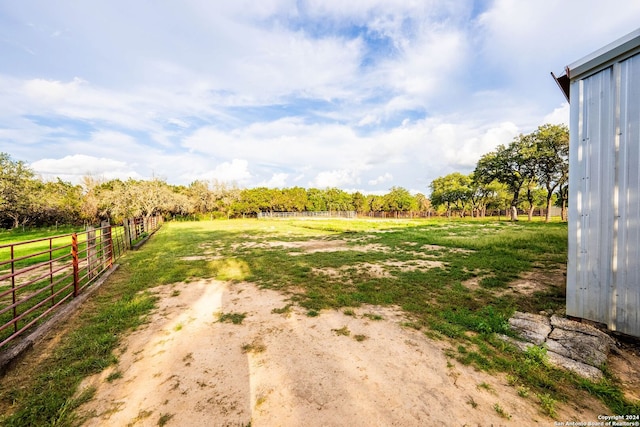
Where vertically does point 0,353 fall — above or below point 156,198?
below

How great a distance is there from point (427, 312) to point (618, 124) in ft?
11.9

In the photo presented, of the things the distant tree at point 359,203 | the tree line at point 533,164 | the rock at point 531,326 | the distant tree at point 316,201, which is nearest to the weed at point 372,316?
the rock at point 531,326

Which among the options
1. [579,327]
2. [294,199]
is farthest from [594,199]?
[294,199]

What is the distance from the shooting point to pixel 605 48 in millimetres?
3389

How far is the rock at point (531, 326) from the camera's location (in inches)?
130

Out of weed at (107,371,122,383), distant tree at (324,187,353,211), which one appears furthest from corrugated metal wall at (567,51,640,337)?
distant tree at (324,187,353,211)

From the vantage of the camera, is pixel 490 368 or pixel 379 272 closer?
pixel 490 368

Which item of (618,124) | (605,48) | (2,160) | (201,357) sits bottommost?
(201,357)

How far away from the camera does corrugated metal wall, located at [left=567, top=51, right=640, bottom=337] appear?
3.19 metres

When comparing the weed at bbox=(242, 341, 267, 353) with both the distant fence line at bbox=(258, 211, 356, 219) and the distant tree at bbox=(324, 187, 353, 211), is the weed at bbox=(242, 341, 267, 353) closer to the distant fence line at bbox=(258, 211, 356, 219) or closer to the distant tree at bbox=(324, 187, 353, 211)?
the distant fence line at bbox=(258, 211, 356, 219)

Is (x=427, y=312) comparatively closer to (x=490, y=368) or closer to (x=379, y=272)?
(x=490, y=368)

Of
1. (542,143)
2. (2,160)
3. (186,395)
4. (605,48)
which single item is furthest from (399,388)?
(2,160)

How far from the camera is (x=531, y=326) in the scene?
362cm

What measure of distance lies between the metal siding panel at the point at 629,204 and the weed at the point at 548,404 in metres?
2.09
